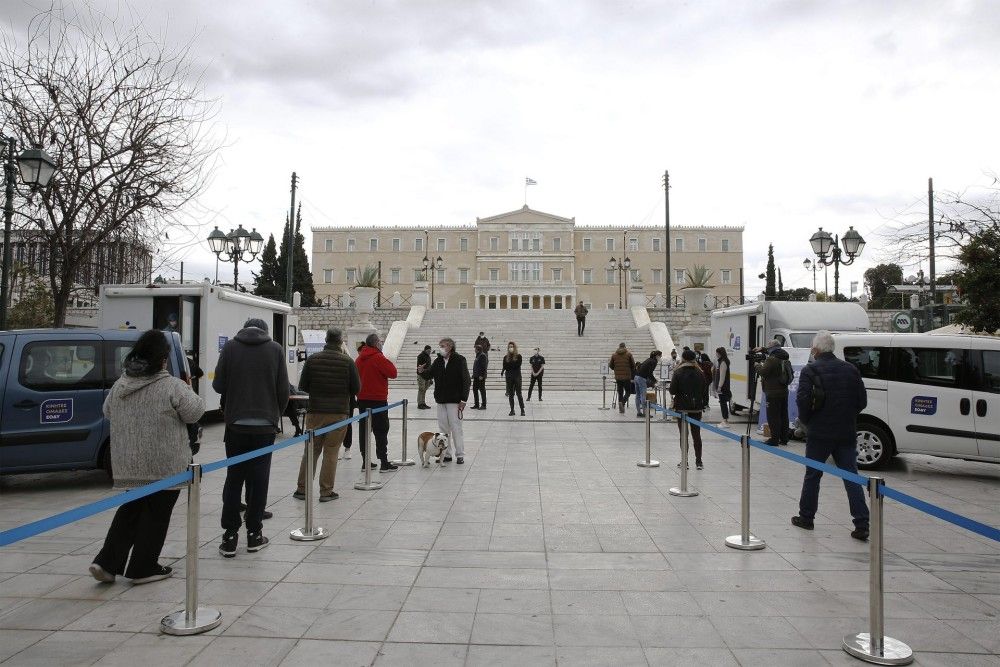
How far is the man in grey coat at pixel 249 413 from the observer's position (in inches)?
218

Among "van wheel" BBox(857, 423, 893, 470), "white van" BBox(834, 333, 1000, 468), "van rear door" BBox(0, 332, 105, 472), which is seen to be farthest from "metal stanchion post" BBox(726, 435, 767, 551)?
"van rear door" BBox(0, 332, 105, 472)

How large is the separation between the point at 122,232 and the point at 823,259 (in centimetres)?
1639

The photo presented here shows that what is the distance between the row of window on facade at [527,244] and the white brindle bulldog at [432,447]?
83861 millimetres

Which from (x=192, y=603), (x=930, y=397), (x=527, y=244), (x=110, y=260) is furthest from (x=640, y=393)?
(x=527, y=244)

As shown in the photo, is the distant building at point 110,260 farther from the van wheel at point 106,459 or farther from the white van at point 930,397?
the white van at point 930,397

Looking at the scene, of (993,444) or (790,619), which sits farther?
(993,444)

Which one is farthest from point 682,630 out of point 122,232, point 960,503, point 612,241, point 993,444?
point 612,241

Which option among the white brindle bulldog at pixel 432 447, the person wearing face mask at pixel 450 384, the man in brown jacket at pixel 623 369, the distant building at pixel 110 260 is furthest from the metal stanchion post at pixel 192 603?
the man in brown jacket at pixel 623 369

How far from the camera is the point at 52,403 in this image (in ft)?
25.8

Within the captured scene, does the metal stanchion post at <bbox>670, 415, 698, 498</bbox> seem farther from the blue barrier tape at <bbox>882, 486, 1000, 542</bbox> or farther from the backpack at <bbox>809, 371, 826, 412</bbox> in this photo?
the blue barrier tape at <bbox>882, 486, 1000, 542</bbox>

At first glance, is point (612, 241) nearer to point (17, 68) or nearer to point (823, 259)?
point (823, 259)

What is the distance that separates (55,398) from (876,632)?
8.16m

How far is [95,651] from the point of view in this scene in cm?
364

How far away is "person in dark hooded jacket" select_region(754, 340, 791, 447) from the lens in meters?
11.5
